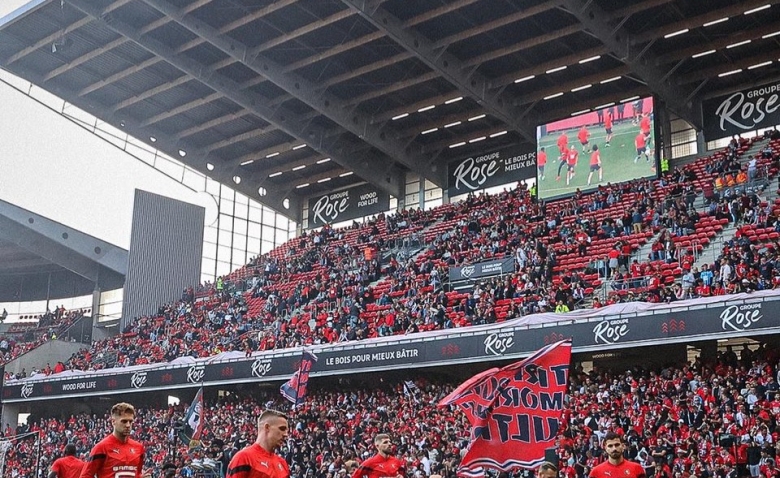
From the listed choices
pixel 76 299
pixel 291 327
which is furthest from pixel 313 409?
pixel 76 299

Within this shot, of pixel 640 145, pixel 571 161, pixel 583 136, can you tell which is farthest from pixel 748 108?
pixel 571 161

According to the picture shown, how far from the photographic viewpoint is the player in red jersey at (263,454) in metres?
8.23

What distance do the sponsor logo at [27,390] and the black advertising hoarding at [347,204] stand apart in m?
20.5

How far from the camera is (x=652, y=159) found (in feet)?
130

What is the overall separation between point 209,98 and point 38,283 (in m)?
26.6

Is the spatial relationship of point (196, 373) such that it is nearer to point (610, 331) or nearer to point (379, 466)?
point (610, 331)

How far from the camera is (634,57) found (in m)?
40.5

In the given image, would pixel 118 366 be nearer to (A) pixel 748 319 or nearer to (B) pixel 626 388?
(B) pixel 626 388

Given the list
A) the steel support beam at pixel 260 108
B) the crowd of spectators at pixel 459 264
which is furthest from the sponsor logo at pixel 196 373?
the steel support beam at pixel 260 108

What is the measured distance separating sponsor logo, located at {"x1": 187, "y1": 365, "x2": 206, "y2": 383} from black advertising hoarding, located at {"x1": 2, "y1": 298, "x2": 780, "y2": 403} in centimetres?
4

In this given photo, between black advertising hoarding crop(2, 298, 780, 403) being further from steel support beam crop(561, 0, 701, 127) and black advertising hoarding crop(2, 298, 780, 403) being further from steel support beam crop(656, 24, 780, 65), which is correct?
steel support beam crop(656, 24, 780, 65)

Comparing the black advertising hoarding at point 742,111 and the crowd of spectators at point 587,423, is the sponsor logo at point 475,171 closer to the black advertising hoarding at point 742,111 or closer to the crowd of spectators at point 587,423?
the black advertising hoarding at point 742,111

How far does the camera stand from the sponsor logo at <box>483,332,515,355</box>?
102ft

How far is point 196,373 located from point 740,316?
23.1 meters
